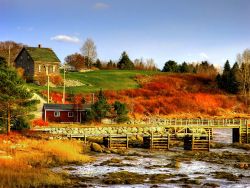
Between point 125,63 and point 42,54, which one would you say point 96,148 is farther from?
point 125,63

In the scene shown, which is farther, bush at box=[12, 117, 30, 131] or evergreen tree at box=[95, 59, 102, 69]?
evergreen tree at box=[95, 59, 102, 69]

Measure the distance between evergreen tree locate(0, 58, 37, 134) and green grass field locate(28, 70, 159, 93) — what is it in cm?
4153

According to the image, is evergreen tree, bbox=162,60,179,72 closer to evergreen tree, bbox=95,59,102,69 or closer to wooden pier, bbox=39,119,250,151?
evergreen tree, bbox=95,59,102,69

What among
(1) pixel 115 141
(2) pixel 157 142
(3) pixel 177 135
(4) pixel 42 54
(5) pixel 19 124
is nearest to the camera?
(5) pixel 19 124

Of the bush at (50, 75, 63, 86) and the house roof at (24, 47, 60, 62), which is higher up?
the house roof at (24, 47, 60, 62)

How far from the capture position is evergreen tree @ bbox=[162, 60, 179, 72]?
439 ft

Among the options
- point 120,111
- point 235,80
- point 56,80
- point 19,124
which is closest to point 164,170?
point 19,124

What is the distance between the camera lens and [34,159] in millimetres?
35344

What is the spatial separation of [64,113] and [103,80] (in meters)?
43.8

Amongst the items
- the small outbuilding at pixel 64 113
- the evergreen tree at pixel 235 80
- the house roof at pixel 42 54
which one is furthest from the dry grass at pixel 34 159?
the evergreen tree at pixel 235 80

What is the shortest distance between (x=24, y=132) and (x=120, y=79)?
66323mm

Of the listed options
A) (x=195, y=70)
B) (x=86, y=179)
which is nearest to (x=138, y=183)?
(x=86, y=179)

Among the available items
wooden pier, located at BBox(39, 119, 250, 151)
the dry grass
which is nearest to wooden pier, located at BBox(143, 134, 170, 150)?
wooden pier, located at BBox(39, 119, 250, 151)

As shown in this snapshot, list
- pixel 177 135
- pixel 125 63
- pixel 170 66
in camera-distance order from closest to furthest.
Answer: pixel 177 135, pixel 170 66, pixel 125 63
